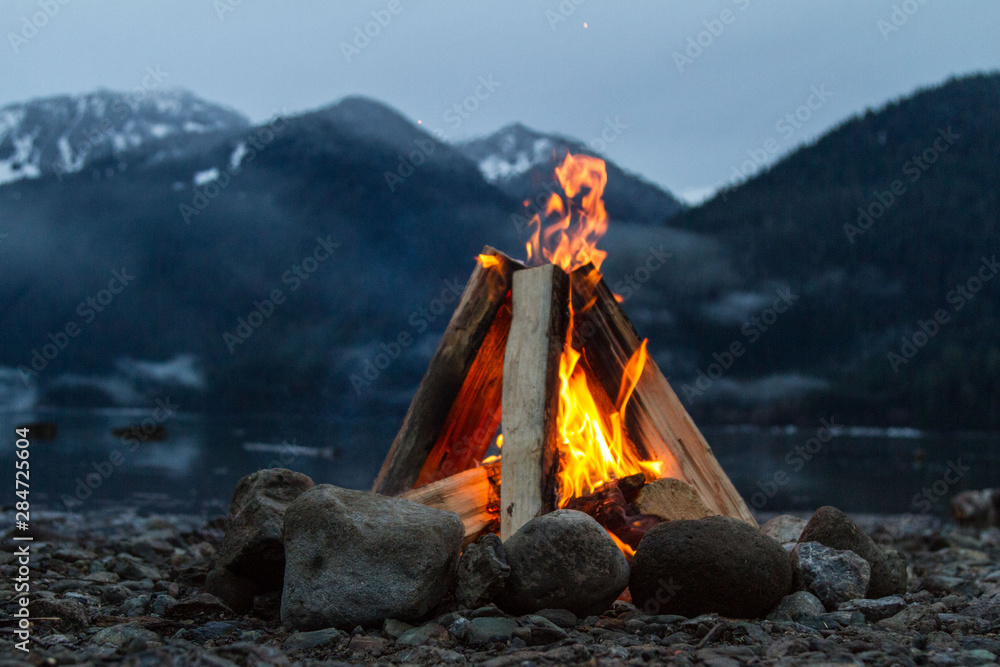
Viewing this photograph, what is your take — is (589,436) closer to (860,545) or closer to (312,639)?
(860,545)

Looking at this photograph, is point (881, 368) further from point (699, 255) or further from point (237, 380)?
point (237, 380)

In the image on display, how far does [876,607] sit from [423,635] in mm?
3050

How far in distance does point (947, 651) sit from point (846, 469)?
210 feet

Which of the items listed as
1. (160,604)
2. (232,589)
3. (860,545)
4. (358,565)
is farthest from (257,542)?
(860,545)

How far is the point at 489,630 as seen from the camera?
376 cm

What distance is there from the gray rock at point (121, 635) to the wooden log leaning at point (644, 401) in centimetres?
390

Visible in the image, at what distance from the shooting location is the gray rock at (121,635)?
3.80 m

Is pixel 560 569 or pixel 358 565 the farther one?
pixel 560 569

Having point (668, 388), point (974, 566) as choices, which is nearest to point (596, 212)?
point (668, 388)

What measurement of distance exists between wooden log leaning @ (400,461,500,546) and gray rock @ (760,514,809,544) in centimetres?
239
